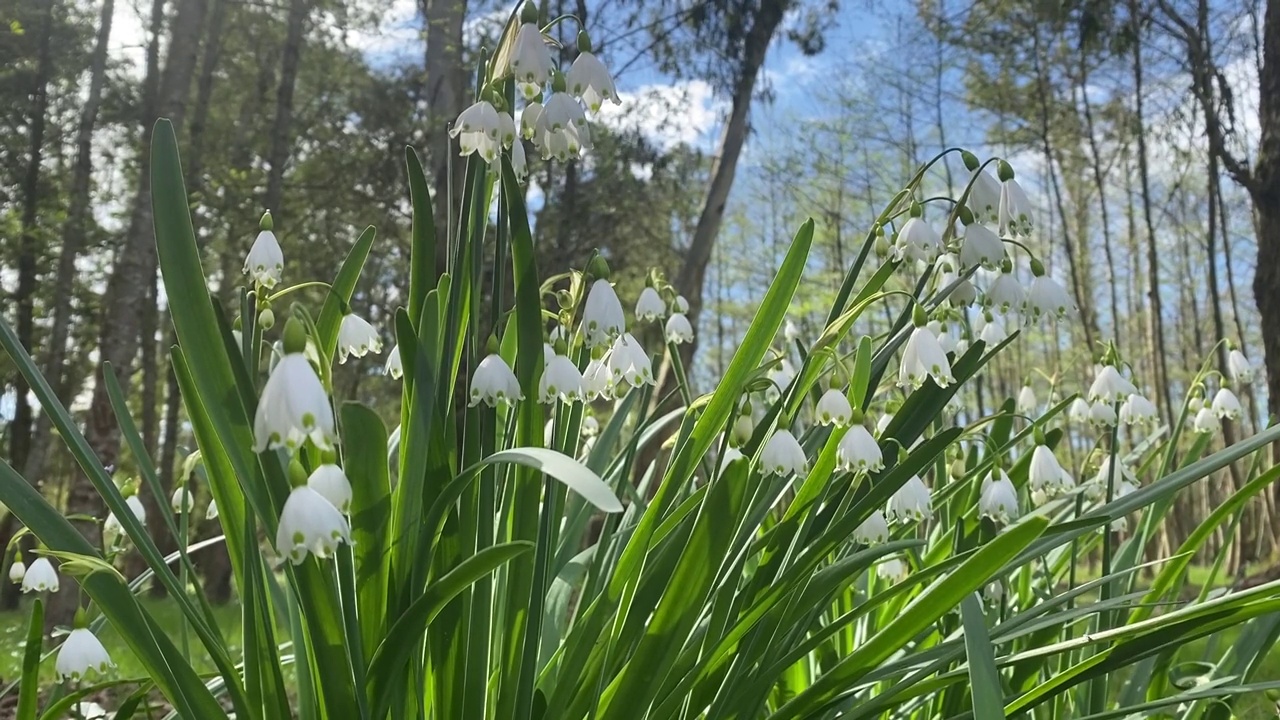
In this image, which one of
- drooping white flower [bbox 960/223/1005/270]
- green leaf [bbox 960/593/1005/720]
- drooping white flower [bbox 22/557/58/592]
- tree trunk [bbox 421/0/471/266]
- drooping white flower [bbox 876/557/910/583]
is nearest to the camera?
green leaf [bbox 960/593/1005/720]

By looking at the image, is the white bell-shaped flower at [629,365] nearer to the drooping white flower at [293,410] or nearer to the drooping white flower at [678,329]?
the drooping white flower at [678,329]

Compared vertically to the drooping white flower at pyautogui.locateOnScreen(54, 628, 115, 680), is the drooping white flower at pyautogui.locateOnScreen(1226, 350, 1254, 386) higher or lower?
higher

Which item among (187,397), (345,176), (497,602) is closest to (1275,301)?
(497,602)

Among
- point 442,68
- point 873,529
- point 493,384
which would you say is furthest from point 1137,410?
point 442,68

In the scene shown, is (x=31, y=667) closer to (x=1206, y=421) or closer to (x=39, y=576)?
(x=39, y=576)

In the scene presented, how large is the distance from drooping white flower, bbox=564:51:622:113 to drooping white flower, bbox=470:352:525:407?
0.42 m

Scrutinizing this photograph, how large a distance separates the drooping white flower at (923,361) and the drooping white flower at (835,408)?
0.14 meters

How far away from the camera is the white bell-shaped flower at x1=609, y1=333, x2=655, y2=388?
1.40 meters

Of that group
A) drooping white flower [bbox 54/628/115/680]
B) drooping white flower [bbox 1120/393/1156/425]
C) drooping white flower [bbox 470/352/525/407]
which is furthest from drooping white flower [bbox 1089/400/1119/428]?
drooping white flower [bbox 54/628/115/680]

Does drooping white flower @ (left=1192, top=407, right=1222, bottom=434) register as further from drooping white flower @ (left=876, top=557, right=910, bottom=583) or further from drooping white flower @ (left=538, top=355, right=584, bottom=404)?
drooping white flower @ (left=538, top=355, right=584, bottom=404)

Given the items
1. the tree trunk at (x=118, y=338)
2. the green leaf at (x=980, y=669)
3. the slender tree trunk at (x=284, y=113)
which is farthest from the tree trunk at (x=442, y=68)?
the green leaf at (x=980, y=669)

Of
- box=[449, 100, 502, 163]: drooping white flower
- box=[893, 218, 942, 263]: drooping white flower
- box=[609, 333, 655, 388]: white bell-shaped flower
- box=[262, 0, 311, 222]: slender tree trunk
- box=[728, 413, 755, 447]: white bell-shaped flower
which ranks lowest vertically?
box=[728, 413, 755, 447]: white bell-shaped flower

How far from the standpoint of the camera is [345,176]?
1048 cm

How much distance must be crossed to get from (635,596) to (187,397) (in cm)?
68
